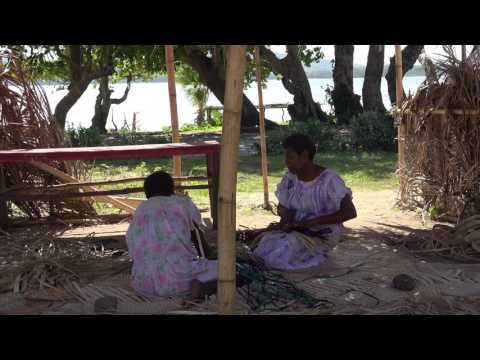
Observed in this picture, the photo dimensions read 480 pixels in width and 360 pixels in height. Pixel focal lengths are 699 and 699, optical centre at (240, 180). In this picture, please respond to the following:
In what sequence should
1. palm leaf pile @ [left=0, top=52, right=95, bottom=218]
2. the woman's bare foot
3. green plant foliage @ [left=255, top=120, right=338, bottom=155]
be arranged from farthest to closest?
1. green plant foliage @ [left=255, top=120, right=338, bottom=155]
2. palm leaf pile @ [left=0, top=52, right=95, bottom=218]
3. the woman's bare foot

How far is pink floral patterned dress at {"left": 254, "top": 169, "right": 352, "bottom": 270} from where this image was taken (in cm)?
481

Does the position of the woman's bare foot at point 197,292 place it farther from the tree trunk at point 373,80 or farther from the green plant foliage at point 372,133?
the tree trunk at point 373,80

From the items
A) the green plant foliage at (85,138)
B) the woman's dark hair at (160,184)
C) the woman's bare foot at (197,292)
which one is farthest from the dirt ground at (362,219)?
the green plant foliage at (85,138)

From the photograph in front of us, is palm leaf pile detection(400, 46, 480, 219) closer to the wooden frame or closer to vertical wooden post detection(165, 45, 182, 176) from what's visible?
the wooden frame

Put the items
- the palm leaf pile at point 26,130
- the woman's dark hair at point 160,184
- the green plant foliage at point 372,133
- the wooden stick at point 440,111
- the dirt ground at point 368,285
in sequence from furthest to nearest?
the green plant foliage at point 372,133 < the palm leaf pile at point 26,130 < the wooden stick at point 440,111 < the woman's dark hair at point 160,184 < the dirt ground at point 368,285

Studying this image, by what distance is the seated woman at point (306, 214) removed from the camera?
4.77 meters

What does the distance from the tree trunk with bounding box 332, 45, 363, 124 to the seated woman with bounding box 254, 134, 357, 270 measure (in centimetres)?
1333

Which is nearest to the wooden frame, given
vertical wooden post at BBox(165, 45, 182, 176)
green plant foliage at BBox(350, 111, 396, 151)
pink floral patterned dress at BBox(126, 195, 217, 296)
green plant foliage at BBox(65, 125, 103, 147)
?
vertical wooden post at BBox(165, 45, 182, 176)

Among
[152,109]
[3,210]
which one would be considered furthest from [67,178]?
[152,109]

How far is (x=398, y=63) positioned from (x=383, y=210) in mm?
1537

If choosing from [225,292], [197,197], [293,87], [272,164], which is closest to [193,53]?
[293,87]

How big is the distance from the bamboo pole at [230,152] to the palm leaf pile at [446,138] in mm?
3214

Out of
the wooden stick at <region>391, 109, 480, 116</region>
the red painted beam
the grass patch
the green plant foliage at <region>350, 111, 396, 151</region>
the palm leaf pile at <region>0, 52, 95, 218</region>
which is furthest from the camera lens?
the green plant foliage at <region>350, 111, 396, 151</region>

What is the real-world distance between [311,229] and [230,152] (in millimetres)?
1805
